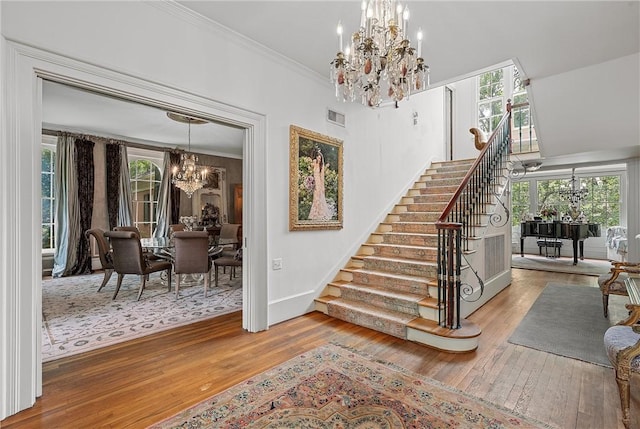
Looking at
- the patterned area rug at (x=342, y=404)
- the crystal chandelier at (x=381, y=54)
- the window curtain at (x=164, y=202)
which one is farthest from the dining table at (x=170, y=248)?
the crystal chandelier at (x=381, y=54)

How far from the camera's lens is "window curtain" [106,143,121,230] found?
262 inches

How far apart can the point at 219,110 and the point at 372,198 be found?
9.37ft

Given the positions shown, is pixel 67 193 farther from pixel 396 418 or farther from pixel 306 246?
pixel 396 418

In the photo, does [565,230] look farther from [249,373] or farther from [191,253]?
[191,253]

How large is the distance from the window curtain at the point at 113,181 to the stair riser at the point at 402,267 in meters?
5.74

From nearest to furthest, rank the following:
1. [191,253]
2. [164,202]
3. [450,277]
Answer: [450,277] < [191,253] < [164,202]

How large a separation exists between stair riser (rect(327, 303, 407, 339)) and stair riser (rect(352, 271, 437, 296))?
1.95ft

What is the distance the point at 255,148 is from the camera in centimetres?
322

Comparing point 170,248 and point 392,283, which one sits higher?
point 170,248

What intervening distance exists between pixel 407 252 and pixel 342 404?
8.62 feet

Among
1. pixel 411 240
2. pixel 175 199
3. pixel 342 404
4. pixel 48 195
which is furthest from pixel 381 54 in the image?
pixel 48 195

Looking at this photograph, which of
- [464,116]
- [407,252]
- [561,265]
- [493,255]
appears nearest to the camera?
[407,252]

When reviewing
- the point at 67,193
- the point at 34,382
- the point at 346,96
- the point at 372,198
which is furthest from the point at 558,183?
the point at 67,193

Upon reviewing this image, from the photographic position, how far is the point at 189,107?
272 cm
